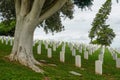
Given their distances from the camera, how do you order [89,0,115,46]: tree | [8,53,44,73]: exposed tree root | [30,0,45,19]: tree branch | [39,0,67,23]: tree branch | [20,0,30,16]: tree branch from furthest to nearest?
[89,0,115,46]: tree → [39,0,67,23]: tree branch → [20,0,30,16]: tree branch → [30,0,45,19]: tree branch → [8,53,44,73]: exposed tree root

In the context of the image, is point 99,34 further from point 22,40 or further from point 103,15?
point 22,40

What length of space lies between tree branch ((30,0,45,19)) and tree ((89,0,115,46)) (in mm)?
78076

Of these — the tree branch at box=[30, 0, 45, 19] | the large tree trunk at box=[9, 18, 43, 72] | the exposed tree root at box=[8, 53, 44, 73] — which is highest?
the tree branch at box=[30, 0, 45, 19]

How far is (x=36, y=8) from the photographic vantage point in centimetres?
1819

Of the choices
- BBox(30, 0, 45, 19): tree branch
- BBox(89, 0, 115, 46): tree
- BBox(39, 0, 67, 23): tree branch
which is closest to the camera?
BBox(30, 0, 45, 19): tree branch

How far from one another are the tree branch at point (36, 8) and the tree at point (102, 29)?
7808cm

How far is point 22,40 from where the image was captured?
18906 millimetres

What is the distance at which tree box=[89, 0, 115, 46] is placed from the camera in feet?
320

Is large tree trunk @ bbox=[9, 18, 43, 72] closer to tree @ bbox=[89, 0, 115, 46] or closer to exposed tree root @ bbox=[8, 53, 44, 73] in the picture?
exposed tree root @ bbox=[8, 53, 44, 73]

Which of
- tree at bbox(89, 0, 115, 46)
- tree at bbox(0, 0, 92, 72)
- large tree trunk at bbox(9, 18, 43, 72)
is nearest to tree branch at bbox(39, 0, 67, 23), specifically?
tree at bbox(0, 0, 92, 72)

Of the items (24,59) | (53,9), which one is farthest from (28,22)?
(24,59)

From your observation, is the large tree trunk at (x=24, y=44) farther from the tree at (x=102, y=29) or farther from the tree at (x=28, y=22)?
the tree at (x=102, y=29)

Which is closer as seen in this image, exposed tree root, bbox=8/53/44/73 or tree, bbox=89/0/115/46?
exposed tree root, bbox=8/53/44/73

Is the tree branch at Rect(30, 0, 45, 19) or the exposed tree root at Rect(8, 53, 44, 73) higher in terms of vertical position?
the tree branch at Rect(30, 0, 45, 19)
